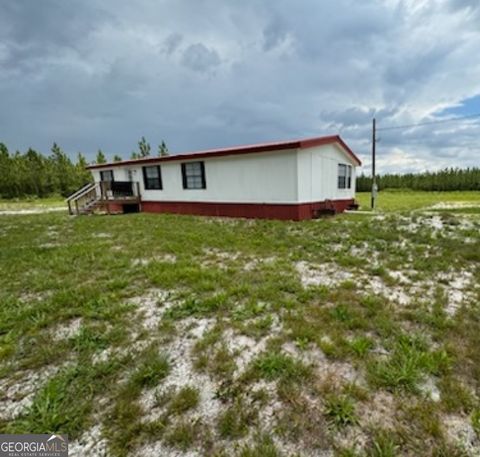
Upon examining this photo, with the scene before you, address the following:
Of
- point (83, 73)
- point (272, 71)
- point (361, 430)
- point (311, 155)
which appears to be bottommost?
point (361, 430)

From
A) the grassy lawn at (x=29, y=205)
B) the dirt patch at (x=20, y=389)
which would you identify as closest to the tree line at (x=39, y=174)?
the grassy lawn at (x=29, y=205)

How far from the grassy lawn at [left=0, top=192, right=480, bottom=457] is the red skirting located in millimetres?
4319

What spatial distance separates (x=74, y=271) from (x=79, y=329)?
2060 mm

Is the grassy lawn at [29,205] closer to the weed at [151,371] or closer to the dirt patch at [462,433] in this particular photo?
the weed at [151,371]

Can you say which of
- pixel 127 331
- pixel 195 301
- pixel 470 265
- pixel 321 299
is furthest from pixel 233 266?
pixel 470 265

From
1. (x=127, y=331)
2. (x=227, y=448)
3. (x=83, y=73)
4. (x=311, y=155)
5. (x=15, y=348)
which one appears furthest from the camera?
(x=83, y=73)

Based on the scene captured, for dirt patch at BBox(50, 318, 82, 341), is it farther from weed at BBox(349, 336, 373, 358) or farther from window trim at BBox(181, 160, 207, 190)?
window trim at BBox(181, 160, 207, 190)

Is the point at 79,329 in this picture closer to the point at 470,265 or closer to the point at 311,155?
the point at 470,265

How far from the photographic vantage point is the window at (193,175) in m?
10.8

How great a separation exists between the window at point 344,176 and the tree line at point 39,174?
27.8 metres

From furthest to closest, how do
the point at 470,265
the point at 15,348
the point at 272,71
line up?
the point at 272,71 < the point at 470,265 < the point at 15,348

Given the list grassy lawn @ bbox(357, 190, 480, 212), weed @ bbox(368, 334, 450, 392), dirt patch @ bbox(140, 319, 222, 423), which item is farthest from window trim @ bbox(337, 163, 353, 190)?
dirt patch @ bbox(140, 319, 222, 423)

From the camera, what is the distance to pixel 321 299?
3.14m

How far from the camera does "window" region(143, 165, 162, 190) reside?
40.1ft
